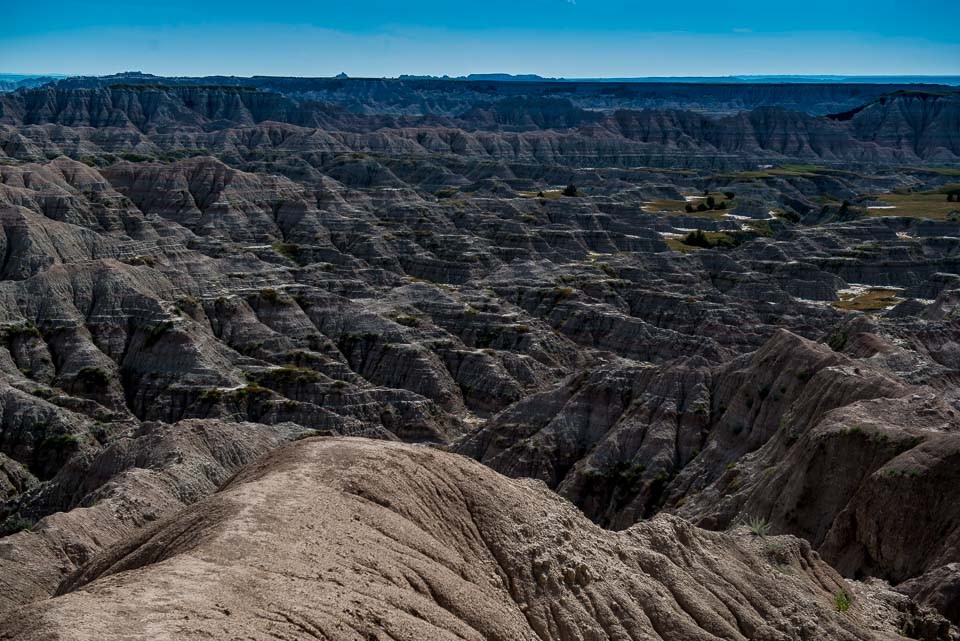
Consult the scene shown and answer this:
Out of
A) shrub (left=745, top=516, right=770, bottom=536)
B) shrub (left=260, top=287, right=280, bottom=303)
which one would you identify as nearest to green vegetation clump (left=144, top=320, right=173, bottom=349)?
shrub (left=260, top=287, right=280, bottom=303)

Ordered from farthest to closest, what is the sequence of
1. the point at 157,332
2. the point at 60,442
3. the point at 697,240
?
1. the point at 697,240
2. the point at 157,332
3. the point at 60,442

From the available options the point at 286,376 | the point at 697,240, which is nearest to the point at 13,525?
the point at 286,376

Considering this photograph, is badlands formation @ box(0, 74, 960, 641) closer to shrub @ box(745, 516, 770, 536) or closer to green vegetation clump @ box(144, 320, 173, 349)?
shrub @ box(745, 516, 770, 536)

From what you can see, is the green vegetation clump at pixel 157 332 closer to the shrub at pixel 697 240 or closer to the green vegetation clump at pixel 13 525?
the green vegetation clump at pixel 13 525

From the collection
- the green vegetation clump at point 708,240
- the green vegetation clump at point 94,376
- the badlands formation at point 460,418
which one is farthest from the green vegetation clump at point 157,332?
the green vegetation clump at point 708,240

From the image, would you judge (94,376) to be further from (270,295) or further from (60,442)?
(270,295)

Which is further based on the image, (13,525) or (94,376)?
(94,376)
